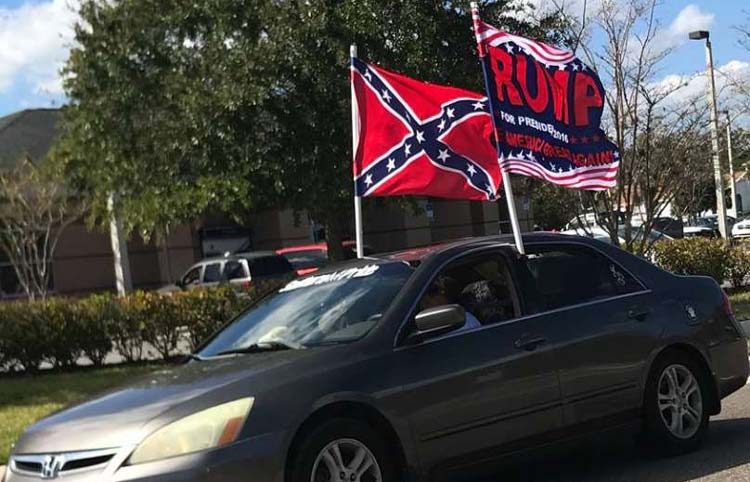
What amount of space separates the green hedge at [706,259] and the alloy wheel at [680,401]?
10993 millimetres

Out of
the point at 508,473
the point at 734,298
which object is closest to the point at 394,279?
the point at 508,473

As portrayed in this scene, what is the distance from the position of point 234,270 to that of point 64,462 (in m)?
16.2

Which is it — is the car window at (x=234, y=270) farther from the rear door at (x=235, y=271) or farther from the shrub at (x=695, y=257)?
the shrub at (x=695, y=257)

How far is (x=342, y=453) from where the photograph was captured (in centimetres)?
470

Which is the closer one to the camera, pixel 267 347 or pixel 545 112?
pixel 267 347

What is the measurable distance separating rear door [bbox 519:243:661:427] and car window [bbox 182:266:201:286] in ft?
54.8

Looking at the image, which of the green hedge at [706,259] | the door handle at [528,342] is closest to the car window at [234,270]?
the green hedge at [706,259]

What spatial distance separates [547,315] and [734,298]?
11.6 meters

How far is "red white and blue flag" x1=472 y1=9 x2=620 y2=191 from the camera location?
7.15 m

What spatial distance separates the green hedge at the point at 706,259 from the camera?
55.9 feet

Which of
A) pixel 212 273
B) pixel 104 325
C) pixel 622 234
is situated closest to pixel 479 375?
pixel 104 325

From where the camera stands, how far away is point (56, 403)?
9914 mm

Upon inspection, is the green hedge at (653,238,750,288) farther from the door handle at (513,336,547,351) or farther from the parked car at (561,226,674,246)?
the door handle at (513,336,547,351)

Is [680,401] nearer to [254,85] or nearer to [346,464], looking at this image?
[346,464]
